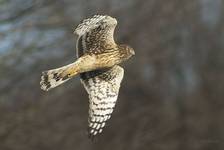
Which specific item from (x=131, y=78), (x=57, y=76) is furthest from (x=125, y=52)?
(x=131, y=78)

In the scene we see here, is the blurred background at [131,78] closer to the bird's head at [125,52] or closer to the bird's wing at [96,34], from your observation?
the bird's wing at [96,34]

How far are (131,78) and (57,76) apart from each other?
1055 cm

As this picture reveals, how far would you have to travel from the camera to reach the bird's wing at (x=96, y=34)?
3551 millimetres

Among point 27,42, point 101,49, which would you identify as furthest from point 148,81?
point 101,49

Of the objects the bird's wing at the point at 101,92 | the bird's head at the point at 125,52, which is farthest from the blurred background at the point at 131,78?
the bird's head at the point at 125,52

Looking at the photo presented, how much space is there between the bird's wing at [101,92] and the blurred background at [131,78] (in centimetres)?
512

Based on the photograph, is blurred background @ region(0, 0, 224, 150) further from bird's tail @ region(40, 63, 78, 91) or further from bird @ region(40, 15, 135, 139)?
bird's tail @ region(40, 63, 78, 91)

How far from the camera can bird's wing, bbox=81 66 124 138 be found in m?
3.75

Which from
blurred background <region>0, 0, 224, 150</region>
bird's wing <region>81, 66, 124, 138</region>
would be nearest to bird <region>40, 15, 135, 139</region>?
bird's wing <region>81, 66, 124, 138</region>

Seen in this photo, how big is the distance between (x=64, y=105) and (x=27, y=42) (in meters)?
2.62

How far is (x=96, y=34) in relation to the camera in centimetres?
363

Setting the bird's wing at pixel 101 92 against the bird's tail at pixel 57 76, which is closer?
the bird's tail at pixel 57 76

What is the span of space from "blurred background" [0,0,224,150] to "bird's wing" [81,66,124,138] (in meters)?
5.12

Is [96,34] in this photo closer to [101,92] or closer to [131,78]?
[101,92]
